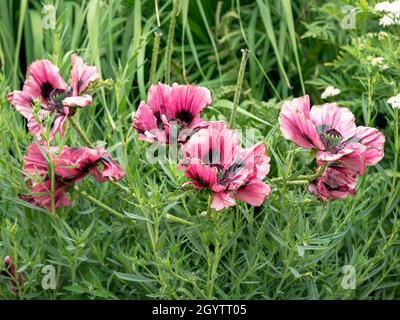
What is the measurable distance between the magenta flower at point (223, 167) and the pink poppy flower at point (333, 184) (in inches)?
4.1

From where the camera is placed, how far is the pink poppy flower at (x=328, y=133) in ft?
4.24

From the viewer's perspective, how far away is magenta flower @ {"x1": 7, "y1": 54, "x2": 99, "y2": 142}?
1423 millimetres

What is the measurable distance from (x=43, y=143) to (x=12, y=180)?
0.44 feet

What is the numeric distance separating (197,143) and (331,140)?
0.22m

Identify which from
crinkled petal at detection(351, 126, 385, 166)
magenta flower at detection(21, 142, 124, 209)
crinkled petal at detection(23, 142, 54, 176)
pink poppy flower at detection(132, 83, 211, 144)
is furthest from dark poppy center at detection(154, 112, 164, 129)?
crinkled petal at detection(351, 126, 385, 166)

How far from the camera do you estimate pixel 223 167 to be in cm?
129

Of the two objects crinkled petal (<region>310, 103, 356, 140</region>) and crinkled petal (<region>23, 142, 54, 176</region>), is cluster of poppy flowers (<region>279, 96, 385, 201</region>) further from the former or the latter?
crinkled petal (<region>23, 142, 54, 176</region>)

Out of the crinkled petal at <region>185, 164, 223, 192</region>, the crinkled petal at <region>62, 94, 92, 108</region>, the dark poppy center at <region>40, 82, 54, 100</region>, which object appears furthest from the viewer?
the dark poppy center at <region>40, 82, 54, 100</region>

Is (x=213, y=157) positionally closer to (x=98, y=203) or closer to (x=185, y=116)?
(x=185, y=116)

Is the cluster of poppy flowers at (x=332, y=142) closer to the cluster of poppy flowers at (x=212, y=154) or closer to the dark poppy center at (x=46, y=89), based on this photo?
the cluster of poppy flowers at (x=212, y=154)

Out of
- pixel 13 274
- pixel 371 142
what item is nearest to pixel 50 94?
pixel 13 274

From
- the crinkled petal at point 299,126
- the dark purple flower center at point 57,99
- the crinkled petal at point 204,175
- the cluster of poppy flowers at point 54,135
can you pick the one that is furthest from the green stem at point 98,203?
the crinkled petal at point 299,126
